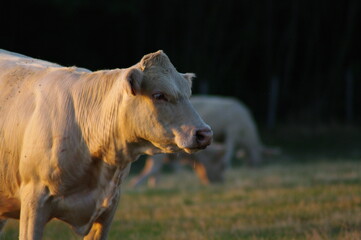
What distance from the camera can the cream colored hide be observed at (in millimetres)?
5547

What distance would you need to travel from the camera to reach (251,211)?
10.6m

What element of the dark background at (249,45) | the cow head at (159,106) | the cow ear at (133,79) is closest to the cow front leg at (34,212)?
the cow head at (159,106)

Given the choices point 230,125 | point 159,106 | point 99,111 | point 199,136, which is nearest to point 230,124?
point 230,125

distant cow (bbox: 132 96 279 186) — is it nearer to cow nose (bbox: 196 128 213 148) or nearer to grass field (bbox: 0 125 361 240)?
grass field (bbox: 0 125 361 240)

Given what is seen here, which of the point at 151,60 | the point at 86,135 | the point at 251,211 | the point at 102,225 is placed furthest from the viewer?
the point at 251,211

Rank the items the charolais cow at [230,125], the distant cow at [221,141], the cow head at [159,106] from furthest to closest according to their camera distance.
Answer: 1. the charolais cow at [230,125]
2. the distant cow at [221,141]
3. the cow head at [159,106]

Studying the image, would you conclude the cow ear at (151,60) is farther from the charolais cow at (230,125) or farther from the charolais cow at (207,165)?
the charolais cow at (230,125)

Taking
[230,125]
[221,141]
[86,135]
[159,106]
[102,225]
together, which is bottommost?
[221,141]

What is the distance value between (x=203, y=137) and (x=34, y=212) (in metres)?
1.31

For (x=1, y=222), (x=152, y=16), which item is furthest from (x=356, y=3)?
(x=1, y=222)

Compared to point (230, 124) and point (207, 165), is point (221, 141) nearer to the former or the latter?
point (230, 124)

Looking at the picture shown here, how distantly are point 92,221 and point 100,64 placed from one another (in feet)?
89.4

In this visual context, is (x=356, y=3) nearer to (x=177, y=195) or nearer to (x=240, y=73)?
(x=240, y=73)

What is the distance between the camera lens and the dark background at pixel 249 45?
32.1 meters
